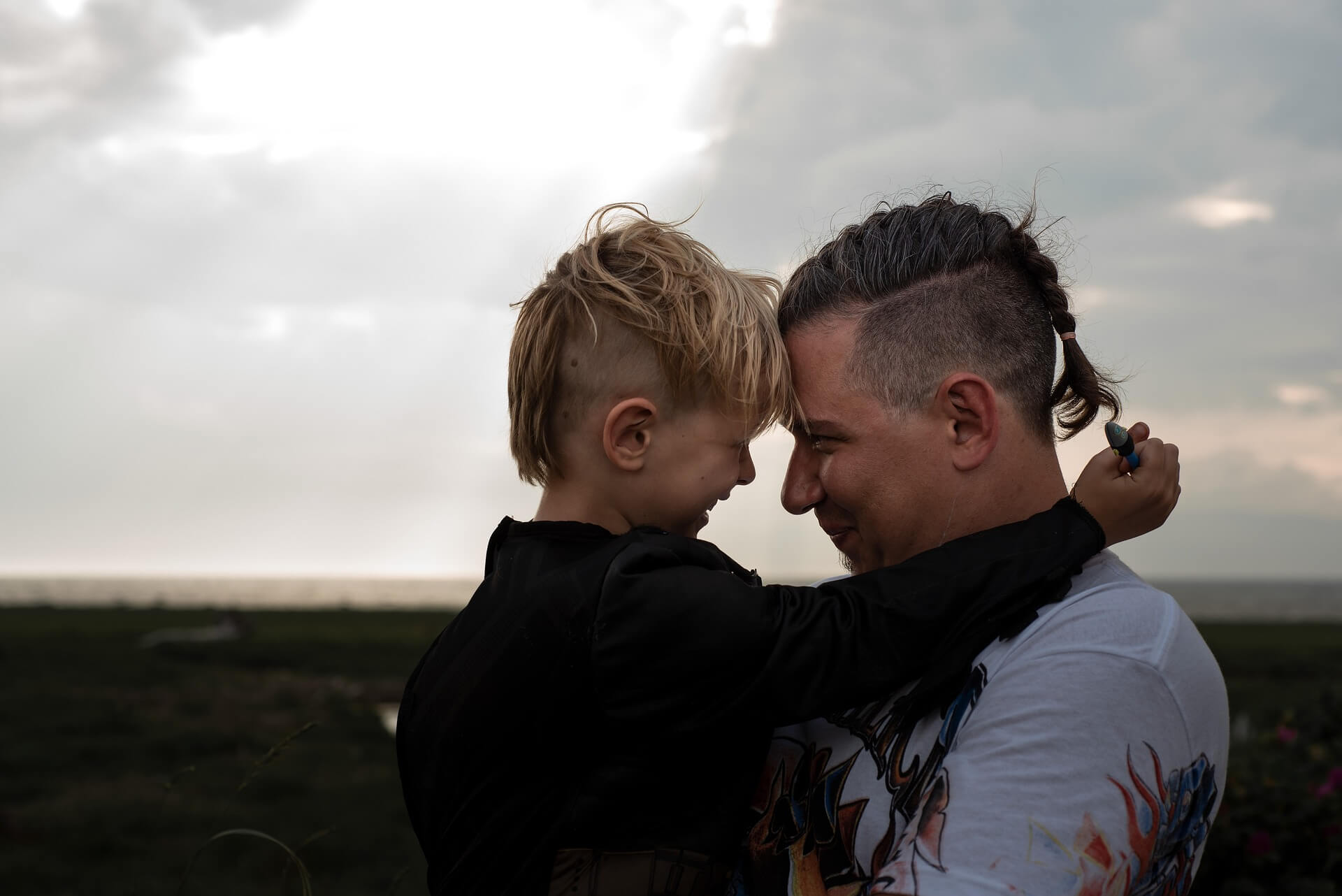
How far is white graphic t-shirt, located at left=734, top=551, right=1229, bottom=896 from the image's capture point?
5.78ft

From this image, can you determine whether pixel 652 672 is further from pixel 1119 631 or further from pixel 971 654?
pixel 1119 631

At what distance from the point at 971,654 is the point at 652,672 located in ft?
2.10

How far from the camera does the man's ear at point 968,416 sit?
2.55 metres

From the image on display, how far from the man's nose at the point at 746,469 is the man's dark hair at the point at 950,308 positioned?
352 millimetres

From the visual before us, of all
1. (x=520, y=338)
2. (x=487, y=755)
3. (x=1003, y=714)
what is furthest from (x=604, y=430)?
(x=1003, y=714)

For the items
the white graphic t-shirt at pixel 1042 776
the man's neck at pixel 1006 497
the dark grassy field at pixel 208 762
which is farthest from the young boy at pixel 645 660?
the dark grassy field at pixel 208 762

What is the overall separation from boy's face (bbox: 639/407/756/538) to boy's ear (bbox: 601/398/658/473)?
0.03m

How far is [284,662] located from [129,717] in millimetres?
12574

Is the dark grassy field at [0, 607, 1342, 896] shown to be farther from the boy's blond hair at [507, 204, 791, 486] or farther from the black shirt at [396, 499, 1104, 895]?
the boy's blond hair at [507, 204, 791, 486]

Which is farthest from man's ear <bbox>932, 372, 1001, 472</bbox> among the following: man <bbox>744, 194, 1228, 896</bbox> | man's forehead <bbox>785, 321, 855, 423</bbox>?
man's forehead <bbox>785, 321, 855, 423</bbox>

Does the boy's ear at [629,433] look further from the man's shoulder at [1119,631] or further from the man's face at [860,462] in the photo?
the man's shoulder at [1119,631]

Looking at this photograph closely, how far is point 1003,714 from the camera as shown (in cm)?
192

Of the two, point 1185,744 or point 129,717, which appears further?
point 129,717

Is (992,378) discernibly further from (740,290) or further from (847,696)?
(847,696)
